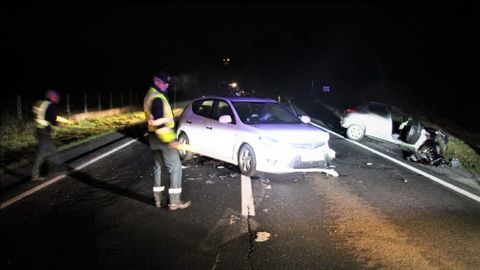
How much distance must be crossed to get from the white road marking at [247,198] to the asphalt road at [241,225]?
0.24ft

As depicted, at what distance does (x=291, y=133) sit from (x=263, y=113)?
139 cm

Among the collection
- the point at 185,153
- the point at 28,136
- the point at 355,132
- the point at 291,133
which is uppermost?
the point at 291,133

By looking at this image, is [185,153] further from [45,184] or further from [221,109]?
[45,184]

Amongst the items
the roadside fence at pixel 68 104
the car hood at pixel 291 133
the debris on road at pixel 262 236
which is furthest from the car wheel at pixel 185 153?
the roadside fence at pixel 68 104

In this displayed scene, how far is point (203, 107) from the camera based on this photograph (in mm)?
10211

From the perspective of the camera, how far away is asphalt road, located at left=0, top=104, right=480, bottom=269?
187 inches

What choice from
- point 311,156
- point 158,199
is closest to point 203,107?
point 311,156

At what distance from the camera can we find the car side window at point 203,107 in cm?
998

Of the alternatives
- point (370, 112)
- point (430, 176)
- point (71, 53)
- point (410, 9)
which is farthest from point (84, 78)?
point (430, 176)

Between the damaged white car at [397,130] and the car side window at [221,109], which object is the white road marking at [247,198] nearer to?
the car side window at [221,109]

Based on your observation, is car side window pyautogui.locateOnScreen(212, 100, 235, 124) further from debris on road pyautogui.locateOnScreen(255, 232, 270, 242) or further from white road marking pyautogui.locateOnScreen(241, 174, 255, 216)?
debris on road pyautogui.locateOnScreen(255, 232, 270, 242)

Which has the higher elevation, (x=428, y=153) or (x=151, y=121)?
(x=151, y=121)

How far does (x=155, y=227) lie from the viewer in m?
5.69

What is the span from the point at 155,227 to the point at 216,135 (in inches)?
153
